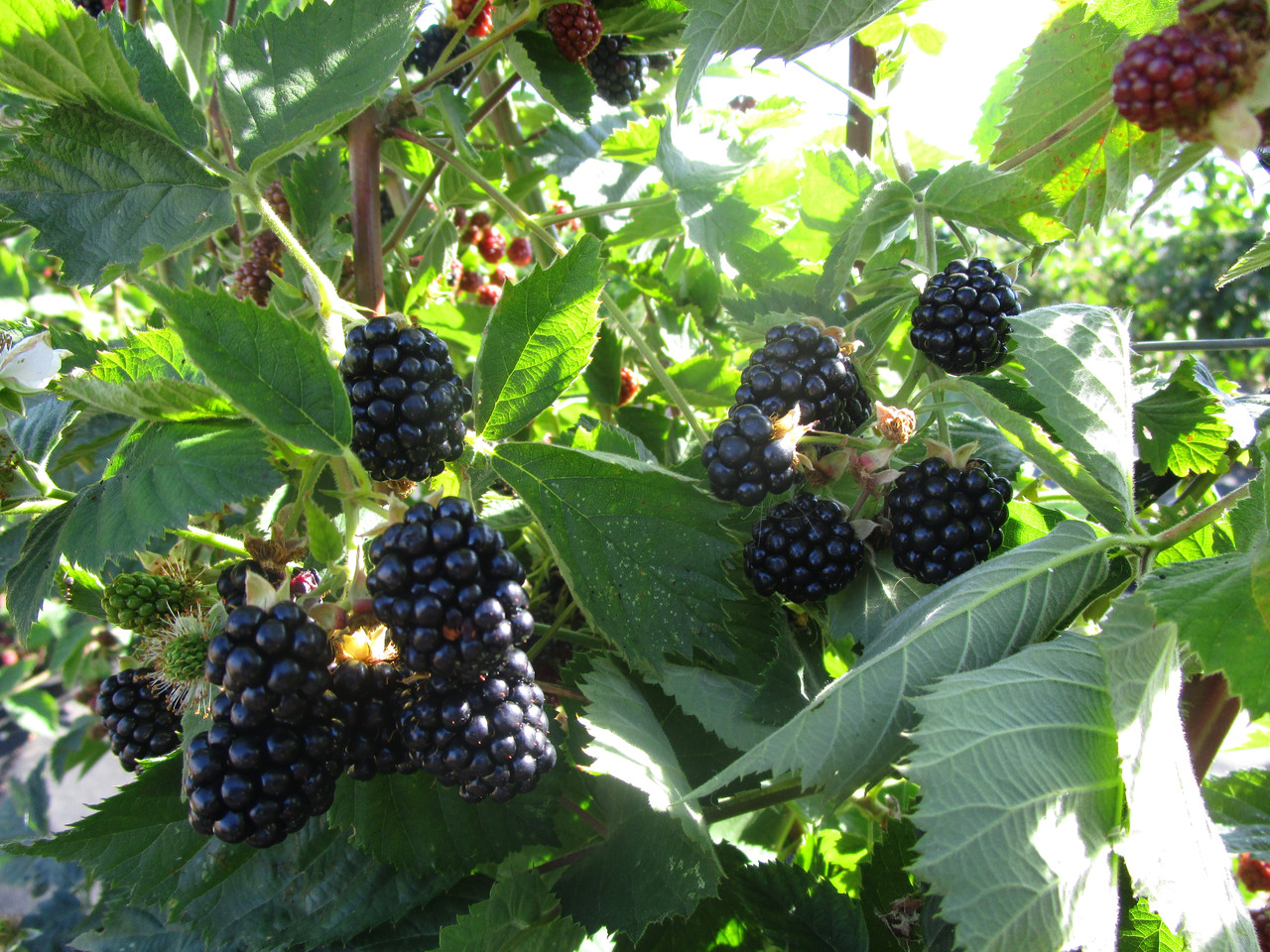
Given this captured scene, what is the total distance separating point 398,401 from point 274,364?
0.09 m

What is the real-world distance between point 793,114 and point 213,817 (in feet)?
4.24

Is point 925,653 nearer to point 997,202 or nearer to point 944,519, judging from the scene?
point 944,519

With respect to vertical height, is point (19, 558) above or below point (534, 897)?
above

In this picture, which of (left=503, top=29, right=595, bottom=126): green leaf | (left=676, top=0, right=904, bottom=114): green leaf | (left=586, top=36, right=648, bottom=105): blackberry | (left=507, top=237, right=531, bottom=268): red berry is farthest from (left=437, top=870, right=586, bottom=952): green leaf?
(left=507, top=237, right=531, bottom=268): red berry

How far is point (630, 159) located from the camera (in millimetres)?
1384

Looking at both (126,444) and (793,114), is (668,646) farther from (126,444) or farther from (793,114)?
(793,114)

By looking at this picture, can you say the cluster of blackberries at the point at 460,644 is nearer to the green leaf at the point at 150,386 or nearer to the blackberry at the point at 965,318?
the green leaf at the point at 150,386

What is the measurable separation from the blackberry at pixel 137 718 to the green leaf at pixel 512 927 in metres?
0.36

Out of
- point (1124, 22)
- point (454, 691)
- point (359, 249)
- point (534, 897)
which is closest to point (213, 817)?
point (454, 691)

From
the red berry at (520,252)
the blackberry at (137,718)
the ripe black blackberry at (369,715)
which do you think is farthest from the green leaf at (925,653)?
the red berry at (520,252)

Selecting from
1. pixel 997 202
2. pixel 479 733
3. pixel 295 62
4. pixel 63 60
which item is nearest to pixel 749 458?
pixel 479 733

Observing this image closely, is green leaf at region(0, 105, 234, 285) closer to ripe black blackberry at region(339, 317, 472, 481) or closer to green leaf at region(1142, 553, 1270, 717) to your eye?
ripe black blackberry at region(339, 317, 472, 481)

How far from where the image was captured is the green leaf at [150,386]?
636 mm

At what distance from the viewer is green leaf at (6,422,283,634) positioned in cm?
65
